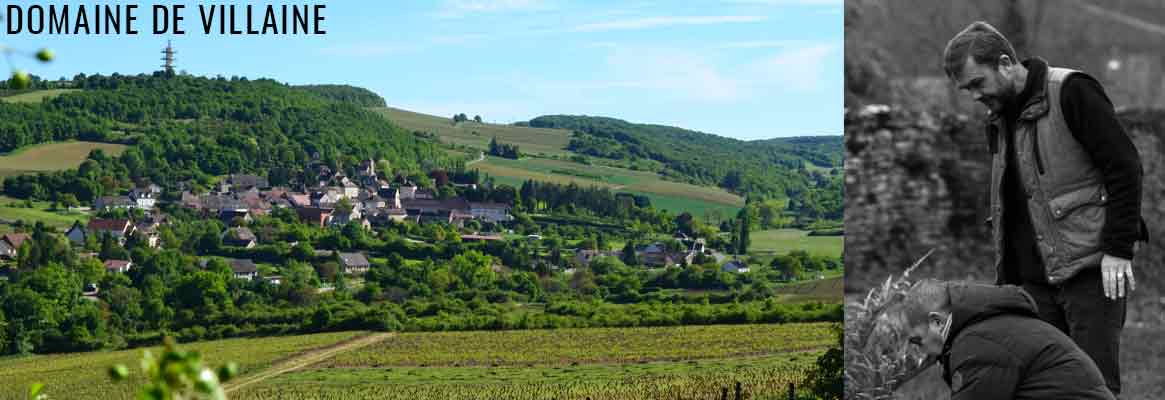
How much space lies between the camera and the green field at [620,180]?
57938 millimetres

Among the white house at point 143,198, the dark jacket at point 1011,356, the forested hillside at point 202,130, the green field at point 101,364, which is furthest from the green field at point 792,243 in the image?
the dark jacket at point 1011,356

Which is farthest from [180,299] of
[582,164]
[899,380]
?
[899,380]

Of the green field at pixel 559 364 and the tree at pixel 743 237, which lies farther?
the tree at pixel 743 237

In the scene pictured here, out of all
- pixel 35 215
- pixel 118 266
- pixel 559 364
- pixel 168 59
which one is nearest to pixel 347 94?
pixel 168 59

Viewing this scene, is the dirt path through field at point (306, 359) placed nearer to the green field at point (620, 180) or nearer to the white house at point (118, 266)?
the white house at point (118, 266)

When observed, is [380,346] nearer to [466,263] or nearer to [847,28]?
[466,263]

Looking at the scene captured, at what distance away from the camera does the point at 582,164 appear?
6378 cm

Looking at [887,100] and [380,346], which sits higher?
[887,100]

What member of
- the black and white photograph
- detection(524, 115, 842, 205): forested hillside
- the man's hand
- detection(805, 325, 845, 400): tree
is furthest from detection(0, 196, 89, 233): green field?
the man's hand

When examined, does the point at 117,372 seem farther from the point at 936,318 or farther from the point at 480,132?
the point at 480,132

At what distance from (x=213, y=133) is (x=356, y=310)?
25358mm

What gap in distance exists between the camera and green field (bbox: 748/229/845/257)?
1884 inches

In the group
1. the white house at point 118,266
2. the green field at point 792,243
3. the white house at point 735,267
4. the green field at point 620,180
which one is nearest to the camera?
the white house at point 735,267

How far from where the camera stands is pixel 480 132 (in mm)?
70562
